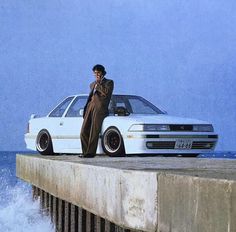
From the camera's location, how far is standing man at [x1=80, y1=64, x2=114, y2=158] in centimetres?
993

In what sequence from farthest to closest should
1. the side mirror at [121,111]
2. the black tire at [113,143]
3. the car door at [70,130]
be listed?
the car door at [70,130] < the side mirror at [121,111] < the black tire at [113,143]

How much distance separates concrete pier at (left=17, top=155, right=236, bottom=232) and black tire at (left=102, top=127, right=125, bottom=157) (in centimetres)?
312

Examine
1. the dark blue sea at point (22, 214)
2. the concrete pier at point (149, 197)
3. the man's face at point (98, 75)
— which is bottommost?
the dark blue sea at point (22, 214)

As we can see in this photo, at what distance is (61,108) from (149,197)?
9.03 metres

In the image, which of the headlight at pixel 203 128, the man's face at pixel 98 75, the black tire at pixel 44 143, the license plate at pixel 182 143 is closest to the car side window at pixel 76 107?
the black tire at pixel 44 143

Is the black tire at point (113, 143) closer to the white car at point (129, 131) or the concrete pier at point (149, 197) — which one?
the white car at point (129, 131)

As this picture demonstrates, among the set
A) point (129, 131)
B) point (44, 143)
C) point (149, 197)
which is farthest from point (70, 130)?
point (149, 197)

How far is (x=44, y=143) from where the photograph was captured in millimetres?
13062

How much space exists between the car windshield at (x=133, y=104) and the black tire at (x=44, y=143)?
1491mm

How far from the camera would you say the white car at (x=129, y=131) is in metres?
11.1

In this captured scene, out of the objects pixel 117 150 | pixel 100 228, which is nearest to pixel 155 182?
pixel 100 228

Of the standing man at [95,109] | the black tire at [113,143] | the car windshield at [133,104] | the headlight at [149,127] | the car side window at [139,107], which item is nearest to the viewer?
the standing man at [95,109]

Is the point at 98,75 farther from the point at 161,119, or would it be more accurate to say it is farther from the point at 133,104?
the point at 133,104

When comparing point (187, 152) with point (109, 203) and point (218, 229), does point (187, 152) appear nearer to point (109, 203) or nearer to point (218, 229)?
point (109, 203)
